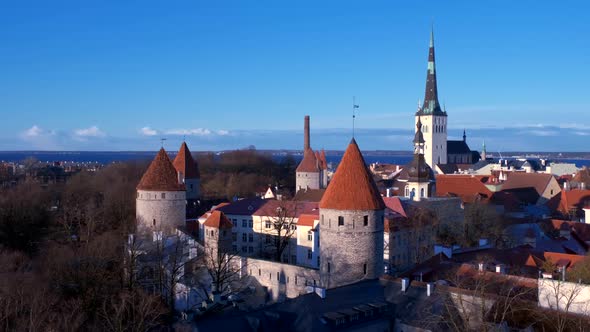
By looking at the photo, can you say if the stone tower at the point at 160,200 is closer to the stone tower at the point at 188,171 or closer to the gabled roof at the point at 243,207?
the gabled roof at the point at 243,207

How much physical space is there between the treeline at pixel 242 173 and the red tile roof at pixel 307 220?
2713 cm

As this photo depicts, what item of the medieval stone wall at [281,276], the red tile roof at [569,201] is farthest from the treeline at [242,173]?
the medieval stone wall at [281,276]

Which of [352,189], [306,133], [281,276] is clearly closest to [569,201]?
[306,133]

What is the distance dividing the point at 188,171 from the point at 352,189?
25.8 metres

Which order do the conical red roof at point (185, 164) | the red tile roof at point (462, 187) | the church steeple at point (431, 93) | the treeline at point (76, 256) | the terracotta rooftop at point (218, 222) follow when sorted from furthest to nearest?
1. the church steeple at point (431, 93)
2. the red tile roof at point (462, 187)
3. the conical red roof at point (185, 164)
4. the terracotta rooftop at point (218, 222)
5. the treeline at point (76, 256)

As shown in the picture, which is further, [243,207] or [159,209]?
[243,207]

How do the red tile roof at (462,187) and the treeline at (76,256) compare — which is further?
the red tile roof at (462,187)

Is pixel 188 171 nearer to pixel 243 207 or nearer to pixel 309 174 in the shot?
pixel 243 207

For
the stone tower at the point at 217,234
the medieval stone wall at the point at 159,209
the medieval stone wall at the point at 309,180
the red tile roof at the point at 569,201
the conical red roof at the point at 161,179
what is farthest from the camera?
the medieval stone wall at the point at 309,180

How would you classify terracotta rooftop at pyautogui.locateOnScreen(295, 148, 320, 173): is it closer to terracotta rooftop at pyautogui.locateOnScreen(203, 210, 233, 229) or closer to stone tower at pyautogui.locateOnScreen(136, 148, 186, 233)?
stone tower at pyautogui.locateOnScreen(136, 148, 186, 233)

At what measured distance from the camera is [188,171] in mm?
48312

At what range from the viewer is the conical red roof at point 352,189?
79.9 feet

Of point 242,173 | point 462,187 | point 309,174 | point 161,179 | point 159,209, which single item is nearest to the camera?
point 159,209

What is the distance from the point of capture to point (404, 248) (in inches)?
1362
